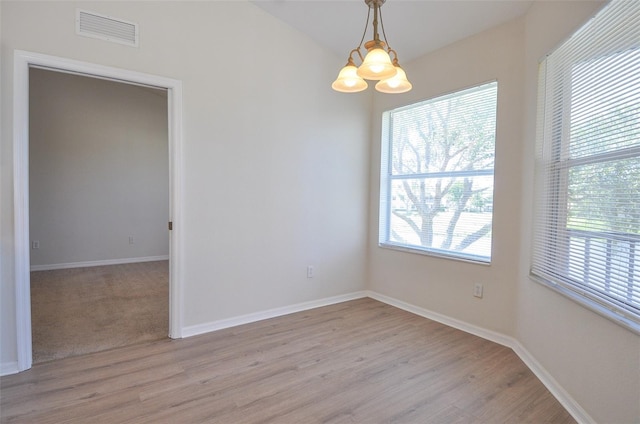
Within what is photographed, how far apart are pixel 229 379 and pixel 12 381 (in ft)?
4.60

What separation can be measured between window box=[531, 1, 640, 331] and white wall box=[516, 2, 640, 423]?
95 millimetres

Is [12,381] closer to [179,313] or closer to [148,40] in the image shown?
[179,313]

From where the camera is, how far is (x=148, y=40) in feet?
Answer: 8.64

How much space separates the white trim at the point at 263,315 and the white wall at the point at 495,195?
0.71m

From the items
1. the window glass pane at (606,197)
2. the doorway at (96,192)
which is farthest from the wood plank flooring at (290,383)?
the doorway at (96,192)

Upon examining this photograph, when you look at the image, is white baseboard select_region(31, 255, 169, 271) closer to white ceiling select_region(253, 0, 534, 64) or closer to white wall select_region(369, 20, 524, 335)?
white wall select_region(369, 20, 524, 335)

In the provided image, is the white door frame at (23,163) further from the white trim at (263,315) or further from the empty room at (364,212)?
the white trim at (263,315)

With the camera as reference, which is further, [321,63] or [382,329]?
[321,63]

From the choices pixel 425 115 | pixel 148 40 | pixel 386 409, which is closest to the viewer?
pixel 386 409

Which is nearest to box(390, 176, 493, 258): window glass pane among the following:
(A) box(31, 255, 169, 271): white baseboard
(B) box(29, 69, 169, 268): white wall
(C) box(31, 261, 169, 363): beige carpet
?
(C) box(31, 261, 169, 363): beige carpet

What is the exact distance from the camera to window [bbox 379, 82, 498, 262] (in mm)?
2975

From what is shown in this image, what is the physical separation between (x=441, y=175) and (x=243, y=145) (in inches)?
78.0

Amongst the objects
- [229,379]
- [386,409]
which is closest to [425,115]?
[386,409]

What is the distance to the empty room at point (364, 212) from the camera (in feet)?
6.06
